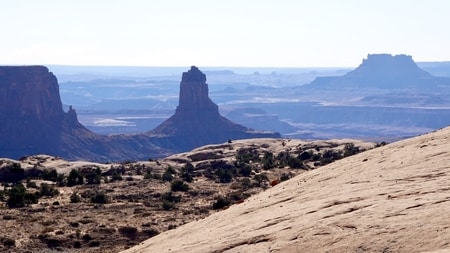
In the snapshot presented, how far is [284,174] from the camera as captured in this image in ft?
193

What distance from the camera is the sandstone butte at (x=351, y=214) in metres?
15.1

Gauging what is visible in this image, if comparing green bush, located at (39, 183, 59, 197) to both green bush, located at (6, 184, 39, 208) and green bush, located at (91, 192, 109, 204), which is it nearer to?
green bush, located at (6, 184, 39, 208)

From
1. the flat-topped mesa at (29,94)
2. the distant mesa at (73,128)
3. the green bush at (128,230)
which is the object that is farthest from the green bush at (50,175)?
the flat-topped mesa at (29,94)

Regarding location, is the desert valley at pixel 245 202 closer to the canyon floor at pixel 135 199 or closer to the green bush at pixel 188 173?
the canyon floor at pixel 135 199

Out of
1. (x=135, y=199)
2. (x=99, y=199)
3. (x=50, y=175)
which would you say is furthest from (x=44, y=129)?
(x=99, y=199)

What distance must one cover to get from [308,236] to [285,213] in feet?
9.18

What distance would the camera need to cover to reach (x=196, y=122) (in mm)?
179750

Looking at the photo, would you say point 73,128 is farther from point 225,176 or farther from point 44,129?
point 225,176

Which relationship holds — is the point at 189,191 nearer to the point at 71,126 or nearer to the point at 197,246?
the point at 197,246

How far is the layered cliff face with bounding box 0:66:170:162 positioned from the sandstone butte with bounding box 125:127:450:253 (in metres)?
124

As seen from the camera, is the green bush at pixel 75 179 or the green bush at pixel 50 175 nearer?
the green bush at pixel 75 179

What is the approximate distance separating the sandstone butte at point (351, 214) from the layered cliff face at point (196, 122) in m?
151

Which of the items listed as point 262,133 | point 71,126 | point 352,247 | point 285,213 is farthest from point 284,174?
point 262,133

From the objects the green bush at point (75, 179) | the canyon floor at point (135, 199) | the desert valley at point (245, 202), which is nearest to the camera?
the desert valley at point (245, 202)
